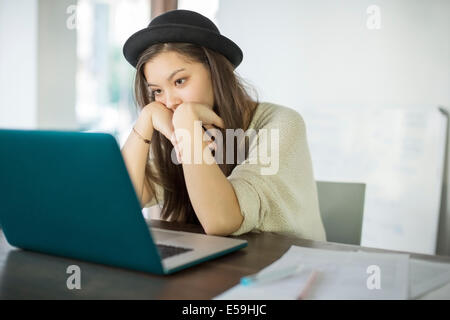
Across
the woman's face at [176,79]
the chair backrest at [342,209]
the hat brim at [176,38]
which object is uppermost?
the hat brim at [176,38]

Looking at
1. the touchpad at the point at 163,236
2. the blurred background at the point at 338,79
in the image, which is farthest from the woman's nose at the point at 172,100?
the blurred background at the point at 338,79

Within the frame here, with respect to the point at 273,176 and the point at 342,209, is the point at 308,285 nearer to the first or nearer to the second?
the point at 273,176

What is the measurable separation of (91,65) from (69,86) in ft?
2.20

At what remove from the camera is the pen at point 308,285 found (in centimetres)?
58

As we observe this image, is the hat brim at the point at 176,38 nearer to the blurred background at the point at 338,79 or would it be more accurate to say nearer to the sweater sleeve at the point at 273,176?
the sweater sleeve at the point at 273,176

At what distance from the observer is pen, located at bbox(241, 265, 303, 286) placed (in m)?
0.62

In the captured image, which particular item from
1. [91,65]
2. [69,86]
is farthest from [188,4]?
[69,86]

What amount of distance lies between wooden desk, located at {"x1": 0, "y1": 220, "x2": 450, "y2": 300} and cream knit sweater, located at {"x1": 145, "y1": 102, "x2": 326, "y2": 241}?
0.25 metres

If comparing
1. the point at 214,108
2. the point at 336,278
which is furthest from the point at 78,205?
the point at 214,108

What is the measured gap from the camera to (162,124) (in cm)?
133

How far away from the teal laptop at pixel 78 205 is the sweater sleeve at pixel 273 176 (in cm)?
25

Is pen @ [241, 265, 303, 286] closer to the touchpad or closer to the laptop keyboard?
the laptop keyboard

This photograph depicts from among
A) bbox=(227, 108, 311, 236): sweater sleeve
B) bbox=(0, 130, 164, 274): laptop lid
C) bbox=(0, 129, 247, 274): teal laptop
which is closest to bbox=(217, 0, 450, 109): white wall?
bbox=(227, 108, 311, 236): sweater sleeve

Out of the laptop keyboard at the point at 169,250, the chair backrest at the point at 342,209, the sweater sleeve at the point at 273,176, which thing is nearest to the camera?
the laptop keyboard at the point at 169,250
